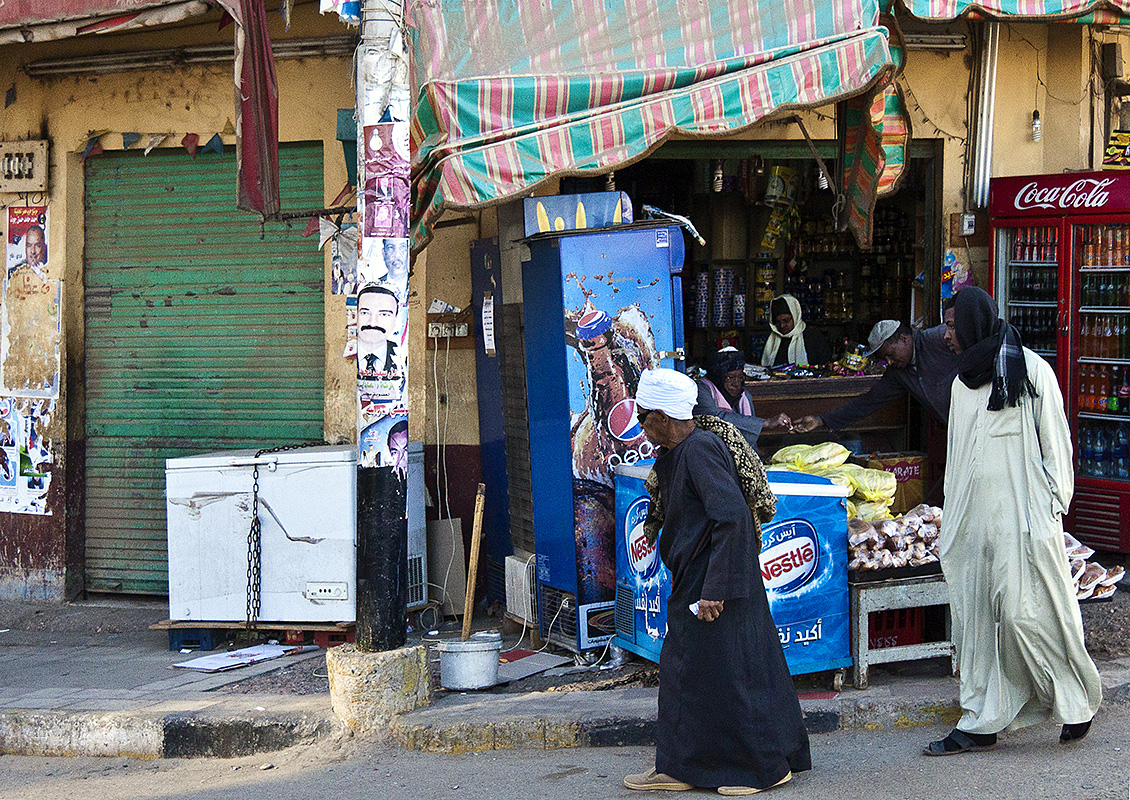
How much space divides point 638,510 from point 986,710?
1.89 meters

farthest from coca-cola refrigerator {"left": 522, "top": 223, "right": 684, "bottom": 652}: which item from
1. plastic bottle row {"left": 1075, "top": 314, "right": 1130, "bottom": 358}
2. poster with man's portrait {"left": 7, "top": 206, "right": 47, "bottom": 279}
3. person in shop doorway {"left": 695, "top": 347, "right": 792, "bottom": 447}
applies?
poster with man's portrait {"left": 7, "top": 206, "right": 47, "bottom": 279}

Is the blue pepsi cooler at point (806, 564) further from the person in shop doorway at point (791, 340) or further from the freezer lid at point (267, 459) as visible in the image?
the person in shop doorway at point (791, 340)

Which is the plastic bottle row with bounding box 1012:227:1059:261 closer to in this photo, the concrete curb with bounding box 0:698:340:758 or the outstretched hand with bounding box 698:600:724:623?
the outstretched hand with bounding box 698:600:724:623

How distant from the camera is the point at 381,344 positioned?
17.9 ft

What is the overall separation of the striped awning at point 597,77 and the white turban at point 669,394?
1829 mm

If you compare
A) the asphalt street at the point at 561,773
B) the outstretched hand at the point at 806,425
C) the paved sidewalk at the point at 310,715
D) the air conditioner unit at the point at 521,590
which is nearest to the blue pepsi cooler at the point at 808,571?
the paved sidewalk at the point at 310,715

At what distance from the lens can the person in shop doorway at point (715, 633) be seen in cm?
432

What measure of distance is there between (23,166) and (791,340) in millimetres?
5881

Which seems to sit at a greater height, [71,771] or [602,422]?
[602,422]

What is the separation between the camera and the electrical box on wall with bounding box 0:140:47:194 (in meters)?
7.98

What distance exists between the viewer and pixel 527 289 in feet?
21.4

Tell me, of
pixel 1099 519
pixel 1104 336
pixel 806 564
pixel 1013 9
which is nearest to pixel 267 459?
pixel 806 564

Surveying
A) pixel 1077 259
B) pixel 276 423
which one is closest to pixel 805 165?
pixel 1077 259

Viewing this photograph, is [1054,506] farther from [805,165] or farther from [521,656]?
[805,165]
